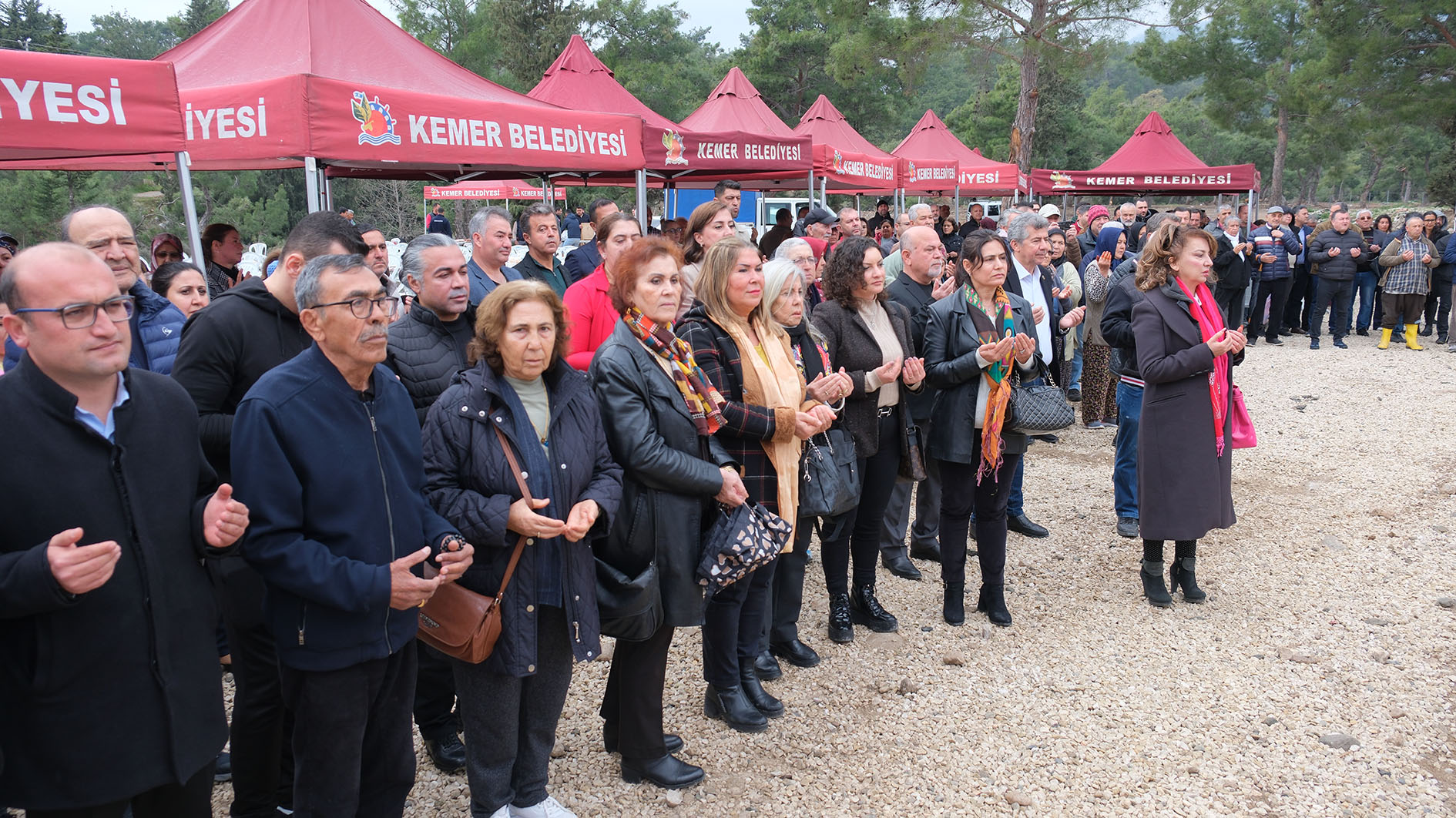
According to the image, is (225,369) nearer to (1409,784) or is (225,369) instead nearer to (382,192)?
(1409,784)

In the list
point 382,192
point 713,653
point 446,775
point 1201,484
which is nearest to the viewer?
point 446,775

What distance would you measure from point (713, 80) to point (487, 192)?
20740mm

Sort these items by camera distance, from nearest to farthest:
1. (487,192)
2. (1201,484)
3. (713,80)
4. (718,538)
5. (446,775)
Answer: (718,538) < (446,775) < (1201,484) < (487,192) < (713,80)

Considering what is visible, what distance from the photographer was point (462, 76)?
21.4ft

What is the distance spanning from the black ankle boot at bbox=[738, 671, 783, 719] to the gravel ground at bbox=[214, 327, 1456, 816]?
63 millimetres

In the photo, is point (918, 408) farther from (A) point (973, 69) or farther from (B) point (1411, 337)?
(A) point (973, 69)

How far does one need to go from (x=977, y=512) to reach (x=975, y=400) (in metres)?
0.62

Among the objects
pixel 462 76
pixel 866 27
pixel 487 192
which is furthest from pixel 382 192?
pixel 462 76

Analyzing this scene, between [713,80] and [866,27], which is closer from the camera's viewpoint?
[866,27]

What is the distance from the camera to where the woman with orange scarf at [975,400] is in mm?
4266

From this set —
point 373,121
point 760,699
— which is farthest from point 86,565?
point 373,121

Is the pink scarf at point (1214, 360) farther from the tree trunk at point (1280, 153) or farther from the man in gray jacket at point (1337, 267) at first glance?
the tree trunk at point (1280, 153)

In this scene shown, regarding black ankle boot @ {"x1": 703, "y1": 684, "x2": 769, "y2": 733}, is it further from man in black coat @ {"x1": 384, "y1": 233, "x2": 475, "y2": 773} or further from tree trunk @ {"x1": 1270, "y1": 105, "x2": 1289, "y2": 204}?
tree trunk @ {"x1": 1270, "y1": 105, "x2": 1289, "y2": 204}

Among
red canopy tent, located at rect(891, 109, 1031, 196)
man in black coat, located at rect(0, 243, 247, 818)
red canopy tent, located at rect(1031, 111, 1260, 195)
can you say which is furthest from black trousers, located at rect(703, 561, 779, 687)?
red canopy tent, located at rect(1031, 111, 1260, 195)
